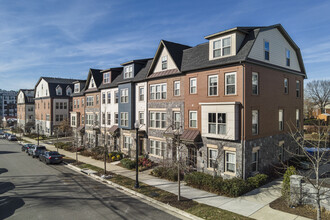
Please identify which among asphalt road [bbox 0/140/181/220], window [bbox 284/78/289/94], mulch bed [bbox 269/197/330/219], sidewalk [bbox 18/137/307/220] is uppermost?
window [bbox 284/78/289/94]

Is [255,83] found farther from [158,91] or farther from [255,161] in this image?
[158,91]

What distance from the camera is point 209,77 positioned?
19.7 metres

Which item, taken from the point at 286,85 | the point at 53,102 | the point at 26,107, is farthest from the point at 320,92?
the point at 26,107

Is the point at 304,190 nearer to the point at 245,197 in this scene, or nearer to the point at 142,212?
the point at 245,197

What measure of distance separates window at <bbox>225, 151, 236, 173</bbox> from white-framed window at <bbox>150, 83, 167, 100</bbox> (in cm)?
975

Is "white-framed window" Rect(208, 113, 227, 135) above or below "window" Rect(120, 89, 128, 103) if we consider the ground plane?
below

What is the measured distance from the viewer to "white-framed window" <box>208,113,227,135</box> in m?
18.2

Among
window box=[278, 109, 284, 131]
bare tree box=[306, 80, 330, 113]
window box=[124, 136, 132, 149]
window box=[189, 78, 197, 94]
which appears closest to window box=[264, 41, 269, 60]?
window box=[278, 109, 284, 131]

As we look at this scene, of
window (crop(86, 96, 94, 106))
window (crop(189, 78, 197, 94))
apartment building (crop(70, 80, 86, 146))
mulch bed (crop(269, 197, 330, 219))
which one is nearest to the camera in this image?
mulch bed (crop(269, 197, 330, 219))

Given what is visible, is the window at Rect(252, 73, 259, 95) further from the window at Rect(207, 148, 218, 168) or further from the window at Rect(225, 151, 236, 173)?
the window at Rect(207, 148, 218, 168)

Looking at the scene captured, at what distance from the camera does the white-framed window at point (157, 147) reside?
80.3 ft

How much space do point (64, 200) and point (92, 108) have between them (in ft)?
78.8

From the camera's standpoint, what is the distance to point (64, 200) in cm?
1519

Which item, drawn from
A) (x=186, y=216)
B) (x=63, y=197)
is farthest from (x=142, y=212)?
(x=63, y=197)
